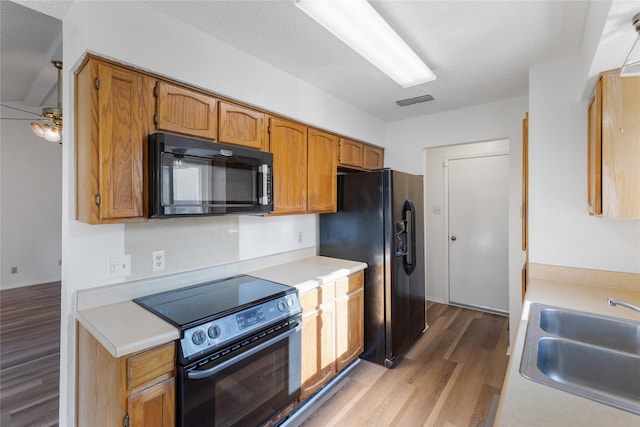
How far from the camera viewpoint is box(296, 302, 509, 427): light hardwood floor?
1.95 meters

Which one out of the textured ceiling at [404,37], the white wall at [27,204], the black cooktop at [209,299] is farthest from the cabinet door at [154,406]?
the white wall at [27,204]

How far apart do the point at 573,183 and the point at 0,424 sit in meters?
4.05

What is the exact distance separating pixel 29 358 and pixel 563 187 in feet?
15.0

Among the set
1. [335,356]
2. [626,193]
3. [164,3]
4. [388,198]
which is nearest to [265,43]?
[164,3]

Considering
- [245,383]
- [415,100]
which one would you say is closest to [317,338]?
[245,383]

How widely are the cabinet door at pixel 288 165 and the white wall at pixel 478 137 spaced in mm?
1469

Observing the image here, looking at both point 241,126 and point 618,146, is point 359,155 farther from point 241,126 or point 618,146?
point 618,146

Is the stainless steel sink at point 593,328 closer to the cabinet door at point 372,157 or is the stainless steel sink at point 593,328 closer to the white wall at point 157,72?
the white wall at point 157,72

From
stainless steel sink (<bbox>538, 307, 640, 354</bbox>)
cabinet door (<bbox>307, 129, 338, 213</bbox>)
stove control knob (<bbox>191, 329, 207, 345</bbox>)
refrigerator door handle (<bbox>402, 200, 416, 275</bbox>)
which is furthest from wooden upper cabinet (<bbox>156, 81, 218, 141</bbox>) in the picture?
stainless steel sink (<bbox>538, 307, 640, 354</bbox>)

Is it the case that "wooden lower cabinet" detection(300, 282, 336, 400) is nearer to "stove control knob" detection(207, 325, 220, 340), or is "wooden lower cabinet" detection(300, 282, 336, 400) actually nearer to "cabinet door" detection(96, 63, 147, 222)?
"stove control knob" detection(207, 325, 220, 340)

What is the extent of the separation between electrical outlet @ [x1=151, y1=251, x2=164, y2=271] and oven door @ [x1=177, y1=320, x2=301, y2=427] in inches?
27.8

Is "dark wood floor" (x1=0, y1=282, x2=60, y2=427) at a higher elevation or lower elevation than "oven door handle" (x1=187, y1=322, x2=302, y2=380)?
lower

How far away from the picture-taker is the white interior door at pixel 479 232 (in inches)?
145

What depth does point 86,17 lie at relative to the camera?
1373 mm
